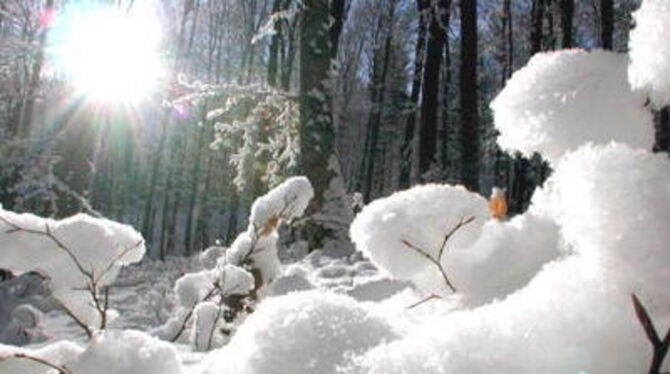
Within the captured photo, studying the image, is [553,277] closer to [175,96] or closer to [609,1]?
[175,96]

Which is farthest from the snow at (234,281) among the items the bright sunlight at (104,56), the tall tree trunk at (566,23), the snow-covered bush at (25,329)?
the tall tree trunk at (566,23)

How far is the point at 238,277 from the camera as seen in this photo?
2807mm

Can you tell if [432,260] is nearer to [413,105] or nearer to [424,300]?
[424,300]

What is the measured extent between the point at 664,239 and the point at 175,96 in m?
8.99

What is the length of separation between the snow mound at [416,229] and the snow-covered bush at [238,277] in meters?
1.52

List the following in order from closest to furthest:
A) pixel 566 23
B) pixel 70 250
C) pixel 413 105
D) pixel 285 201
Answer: pixel 70 250
pixel 285 201
pixel 566 23
pixel 413 105

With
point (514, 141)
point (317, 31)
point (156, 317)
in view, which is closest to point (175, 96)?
point (317, 31)

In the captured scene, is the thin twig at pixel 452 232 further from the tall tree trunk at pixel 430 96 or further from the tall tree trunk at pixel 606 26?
the tall tree trunk at pixel 606 26

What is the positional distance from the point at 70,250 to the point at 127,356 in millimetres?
534

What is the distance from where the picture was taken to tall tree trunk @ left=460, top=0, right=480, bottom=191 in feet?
37.9

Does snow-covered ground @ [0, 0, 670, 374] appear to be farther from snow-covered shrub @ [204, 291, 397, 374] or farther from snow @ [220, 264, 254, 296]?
snow @ [220, 264, 254, 296]

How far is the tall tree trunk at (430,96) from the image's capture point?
14.8 meters

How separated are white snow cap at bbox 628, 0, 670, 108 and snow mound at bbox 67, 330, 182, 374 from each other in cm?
69

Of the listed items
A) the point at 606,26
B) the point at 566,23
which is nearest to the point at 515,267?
the point at 606,26
